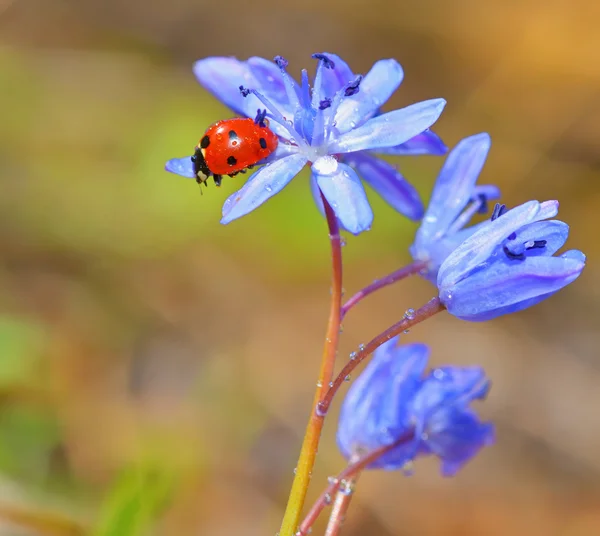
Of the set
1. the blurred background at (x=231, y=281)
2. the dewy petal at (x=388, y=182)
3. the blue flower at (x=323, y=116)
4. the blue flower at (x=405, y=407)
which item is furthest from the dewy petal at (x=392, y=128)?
the blurred background at (x=231, y=281)

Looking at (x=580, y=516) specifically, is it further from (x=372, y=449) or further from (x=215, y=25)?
(x=215, y=25)

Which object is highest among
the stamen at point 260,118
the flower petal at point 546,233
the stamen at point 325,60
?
the stamen at point 325,60

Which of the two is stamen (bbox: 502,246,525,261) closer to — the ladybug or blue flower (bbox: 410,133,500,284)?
blue flower (bbox: 410,133,500,284)

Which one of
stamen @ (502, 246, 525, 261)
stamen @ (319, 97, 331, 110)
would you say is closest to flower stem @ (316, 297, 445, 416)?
stamen @ (502, 246, 525, 261)

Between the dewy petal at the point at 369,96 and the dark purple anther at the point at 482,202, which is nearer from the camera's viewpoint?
the dewy petal at the point at 369,96

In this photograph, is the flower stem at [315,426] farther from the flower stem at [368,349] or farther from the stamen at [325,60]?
the stamen at [325,60]

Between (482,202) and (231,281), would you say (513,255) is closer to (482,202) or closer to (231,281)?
(482,202)
